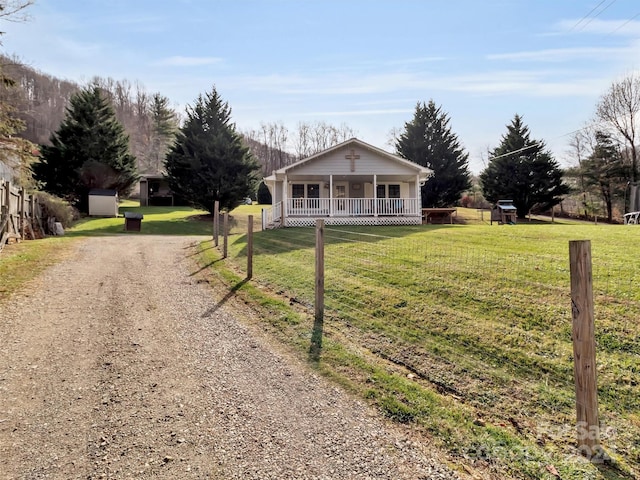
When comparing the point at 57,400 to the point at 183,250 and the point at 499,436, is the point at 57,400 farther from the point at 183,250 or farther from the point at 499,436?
the point at 183,250

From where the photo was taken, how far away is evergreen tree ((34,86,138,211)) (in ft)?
81.2

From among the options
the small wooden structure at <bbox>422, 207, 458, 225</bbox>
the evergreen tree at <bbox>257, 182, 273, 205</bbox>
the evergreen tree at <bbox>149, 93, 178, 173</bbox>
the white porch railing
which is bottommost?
the small wooden structure at <bbox>422, 207, 458, 225</bbox>

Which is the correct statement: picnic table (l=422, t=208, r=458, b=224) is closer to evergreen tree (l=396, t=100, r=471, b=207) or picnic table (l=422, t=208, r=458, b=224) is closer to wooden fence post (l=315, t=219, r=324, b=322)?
evergreen tree (l=396, t=100, r=471, b=207)

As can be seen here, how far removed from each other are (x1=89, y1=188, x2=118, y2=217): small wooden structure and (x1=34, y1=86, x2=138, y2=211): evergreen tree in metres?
0.99

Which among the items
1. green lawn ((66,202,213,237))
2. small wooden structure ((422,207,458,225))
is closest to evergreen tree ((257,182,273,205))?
green lawn ((66,202,213,237))

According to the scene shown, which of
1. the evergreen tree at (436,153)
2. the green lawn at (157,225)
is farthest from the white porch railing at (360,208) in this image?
the evergreen tree at (436,153)

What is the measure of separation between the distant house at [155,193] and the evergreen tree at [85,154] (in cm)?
788

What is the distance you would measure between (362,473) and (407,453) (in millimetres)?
380

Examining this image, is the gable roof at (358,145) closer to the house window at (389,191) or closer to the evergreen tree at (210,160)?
the house window at (389,191)

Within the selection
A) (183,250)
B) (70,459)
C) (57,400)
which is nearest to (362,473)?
(70,459)

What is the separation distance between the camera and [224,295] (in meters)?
6.93

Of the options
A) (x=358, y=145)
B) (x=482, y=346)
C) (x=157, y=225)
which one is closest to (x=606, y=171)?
(x=358, y=145)

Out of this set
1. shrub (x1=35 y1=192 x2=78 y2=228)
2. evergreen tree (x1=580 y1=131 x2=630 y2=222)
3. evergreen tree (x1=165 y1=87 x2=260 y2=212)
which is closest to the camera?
shrub (x1=35 y1=192 x2=78 y2=228)

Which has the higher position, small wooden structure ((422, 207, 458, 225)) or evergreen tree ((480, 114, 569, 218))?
evergreen tree ((480, 114, 569, 218))
